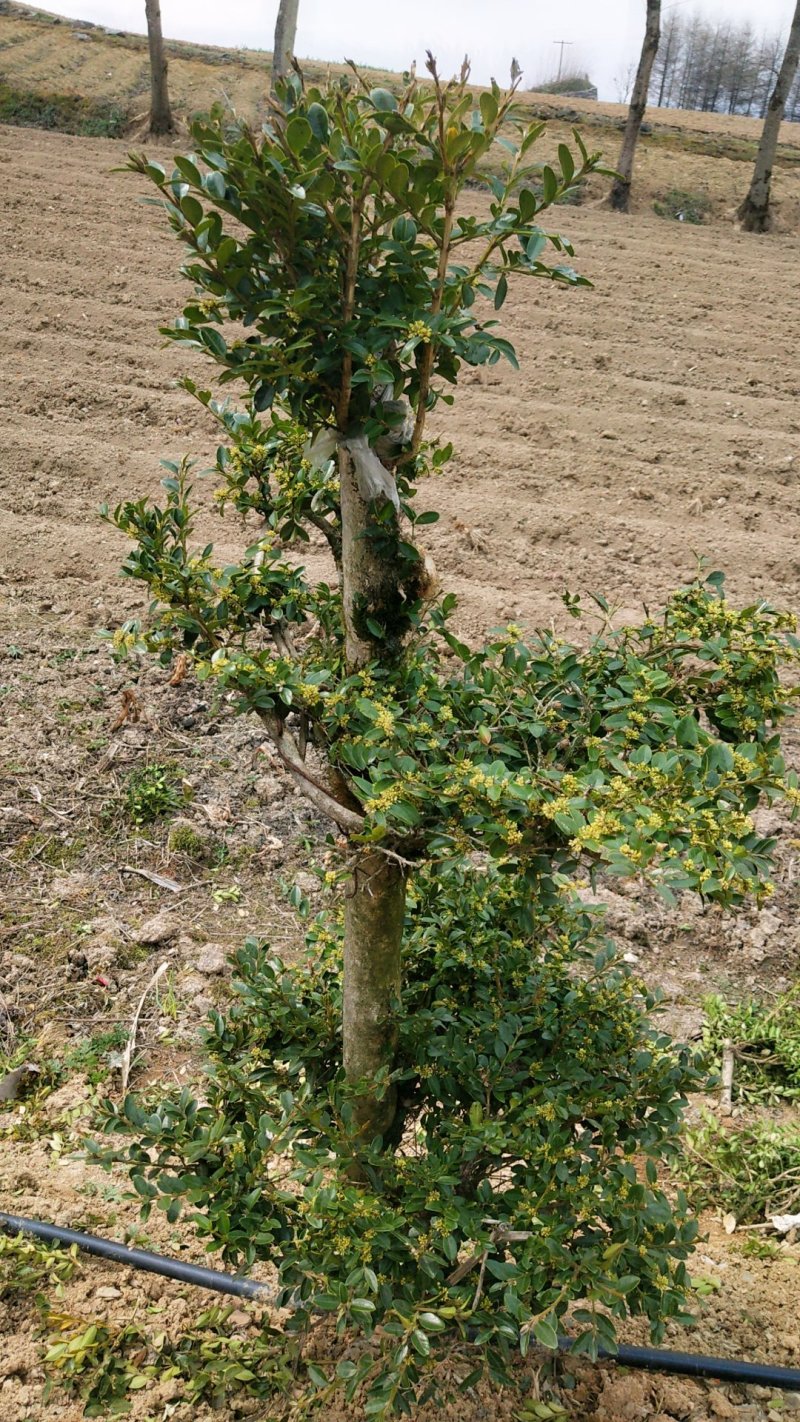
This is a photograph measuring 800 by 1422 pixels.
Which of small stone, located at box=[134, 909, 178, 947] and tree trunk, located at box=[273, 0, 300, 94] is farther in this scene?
tree trunk, located at box=[273, 0, 300, 94]

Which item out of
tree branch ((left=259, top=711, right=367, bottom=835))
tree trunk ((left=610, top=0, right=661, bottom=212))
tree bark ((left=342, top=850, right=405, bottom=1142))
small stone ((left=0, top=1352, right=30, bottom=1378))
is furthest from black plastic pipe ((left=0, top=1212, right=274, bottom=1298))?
tree trunk ((left=610, top=0, right=661, bottom=212))

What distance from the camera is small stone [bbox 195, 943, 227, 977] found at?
3.31m

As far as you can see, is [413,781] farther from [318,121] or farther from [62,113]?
[62,113]

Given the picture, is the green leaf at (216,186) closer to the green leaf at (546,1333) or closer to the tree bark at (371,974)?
the tree bark at (371,974)

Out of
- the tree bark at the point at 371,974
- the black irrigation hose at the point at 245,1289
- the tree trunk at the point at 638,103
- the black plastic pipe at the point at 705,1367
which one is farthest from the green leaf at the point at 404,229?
the tree trunk at the point at 638,103

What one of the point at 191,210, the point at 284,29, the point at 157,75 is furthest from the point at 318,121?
the point at 157,75

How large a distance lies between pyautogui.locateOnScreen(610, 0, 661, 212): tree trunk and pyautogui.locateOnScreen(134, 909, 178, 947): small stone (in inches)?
446

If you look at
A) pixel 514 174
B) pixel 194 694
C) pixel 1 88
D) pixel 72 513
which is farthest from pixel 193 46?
pixel 514 174

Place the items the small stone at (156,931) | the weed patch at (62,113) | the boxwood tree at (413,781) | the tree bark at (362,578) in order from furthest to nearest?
the weed patch at (62,113)
the small stone at (156,931)
the tree bark at (362,578)
the boxwood tree at (413,781)

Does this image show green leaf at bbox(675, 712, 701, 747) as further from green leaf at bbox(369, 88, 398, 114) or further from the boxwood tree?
green leaf at bbox(369, 88, 398, 114)

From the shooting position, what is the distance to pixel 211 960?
131 inches

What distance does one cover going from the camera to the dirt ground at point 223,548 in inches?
102

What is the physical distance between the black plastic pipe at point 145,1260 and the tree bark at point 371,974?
0.48 m

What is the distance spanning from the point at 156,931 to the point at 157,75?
11.8 meters
